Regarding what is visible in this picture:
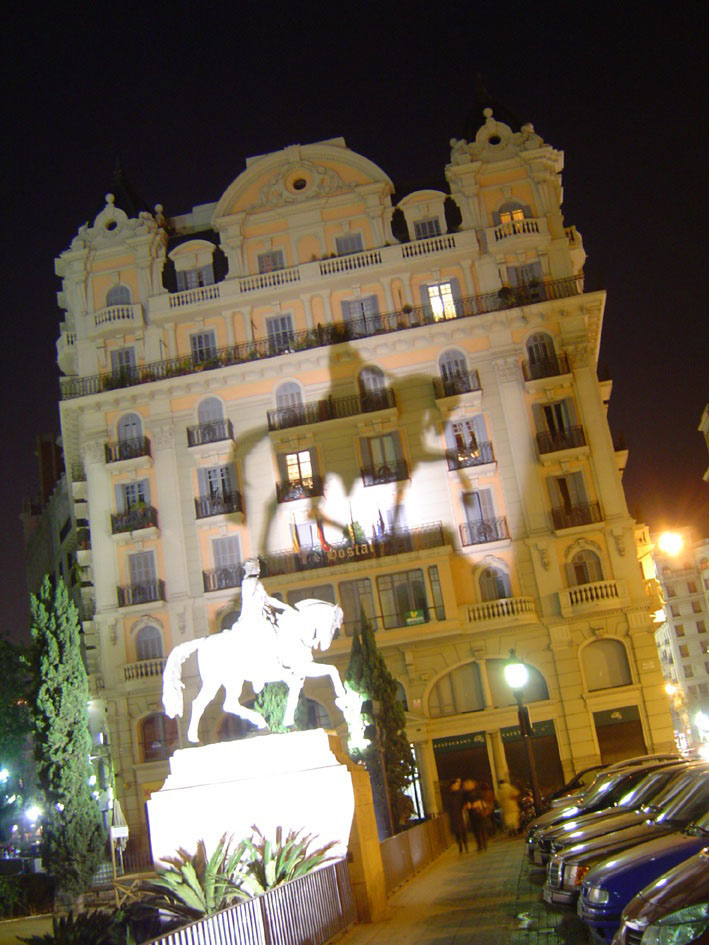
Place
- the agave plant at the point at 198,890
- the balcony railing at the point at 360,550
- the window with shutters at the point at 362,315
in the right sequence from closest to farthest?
the agave plant at the point at 198,890 < the balcony railing at the point at 360,550 < the window with shutters at the point at 362,315

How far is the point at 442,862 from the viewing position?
2478cm

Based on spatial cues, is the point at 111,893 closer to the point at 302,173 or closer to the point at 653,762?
the point at 653,762

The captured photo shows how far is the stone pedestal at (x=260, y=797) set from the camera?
16203 millimetres

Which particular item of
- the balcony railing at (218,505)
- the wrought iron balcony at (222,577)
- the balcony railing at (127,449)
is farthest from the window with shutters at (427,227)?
the wrought iron balcony at (222,577)

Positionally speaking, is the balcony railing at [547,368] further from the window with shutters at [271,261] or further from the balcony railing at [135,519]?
the balcony railing at [135,519]

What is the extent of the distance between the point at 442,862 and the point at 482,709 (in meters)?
14.6

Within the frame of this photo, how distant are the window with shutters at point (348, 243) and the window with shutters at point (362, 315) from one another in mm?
2443

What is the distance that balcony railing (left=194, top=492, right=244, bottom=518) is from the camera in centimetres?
4191

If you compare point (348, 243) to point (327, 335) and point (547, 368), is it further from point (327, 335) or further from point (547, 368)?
point (547, 368)

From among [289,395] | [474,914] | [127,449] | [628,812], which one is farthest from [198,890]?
[127,449]

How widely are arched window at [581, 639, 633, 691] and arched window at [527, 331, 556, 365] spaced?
12.1 meters

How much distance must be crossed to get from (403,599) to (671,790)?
82.5ft

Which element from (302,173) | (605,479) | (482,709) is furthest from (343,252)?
(482,709)

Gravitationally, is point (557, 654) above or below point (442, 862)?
above
